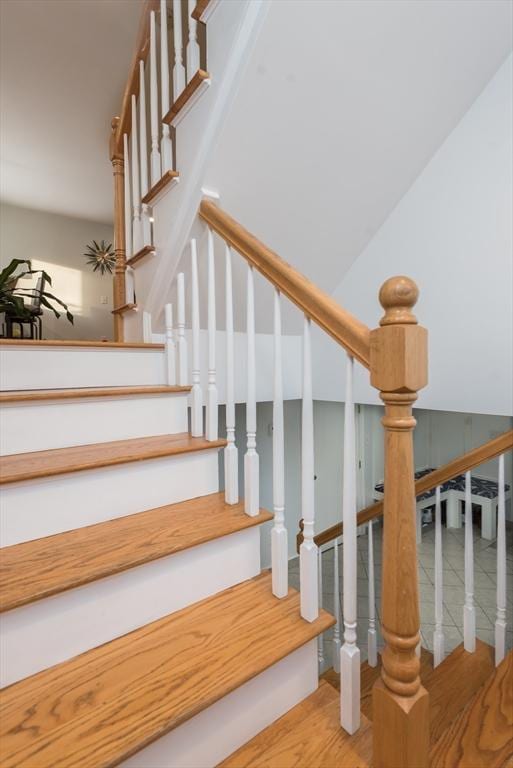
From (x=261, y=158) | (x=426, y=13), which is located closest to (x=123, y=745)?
(x=261, y=158)

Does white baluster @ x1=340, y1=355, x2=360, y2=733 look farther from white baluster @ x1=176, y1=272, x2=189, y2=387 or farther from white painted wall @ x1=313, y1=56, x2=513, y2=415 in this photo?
white painted wall @ x1=313, y1=56, x2=513, y2=415

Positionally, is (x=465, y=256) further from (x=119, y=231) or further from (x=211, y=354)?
(x=119, y=231)

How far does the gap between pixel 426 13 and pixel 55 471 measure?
195 cm

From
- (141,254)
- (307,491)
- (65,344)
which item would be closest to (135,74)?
(141,254)

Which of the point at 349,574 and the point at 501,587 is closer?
the point at 349,574

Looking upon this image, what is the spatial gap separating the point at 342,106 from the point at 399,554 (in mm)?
1572

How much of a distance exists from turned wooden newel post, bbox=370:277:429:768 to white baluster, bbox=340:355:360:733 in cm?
9

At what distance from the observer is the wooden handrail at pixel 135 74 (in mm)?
1849

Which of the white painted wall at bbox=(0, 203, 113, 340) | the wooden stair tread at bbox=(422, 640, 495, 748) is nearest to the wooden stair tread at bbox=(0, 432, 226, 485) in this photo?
the wooden stair tread at bbox=(422, 640, 495, 748)

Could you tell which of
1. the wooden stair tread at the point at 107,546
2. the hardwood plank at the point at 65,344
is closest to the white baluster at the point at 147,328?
the hardwood plank at the point at 65,344

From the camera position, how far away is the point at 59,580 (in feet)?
2.73

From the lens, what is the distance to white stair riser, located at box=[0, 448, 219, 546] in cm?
98

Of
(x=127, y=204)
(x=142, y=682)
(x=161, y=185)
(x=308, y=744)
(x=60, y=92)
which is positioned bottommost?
(x=308, y=744)

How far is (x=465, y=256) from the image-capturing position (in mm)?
1828
